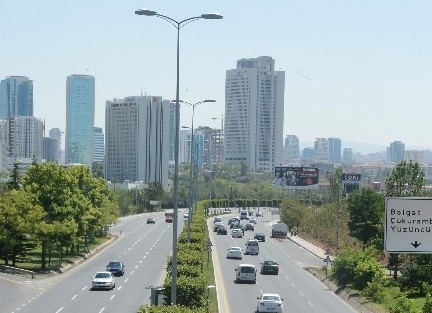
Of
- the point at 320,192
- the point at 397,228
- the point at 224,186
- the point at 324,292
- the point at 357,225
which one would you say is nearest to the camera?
the point at 397,228

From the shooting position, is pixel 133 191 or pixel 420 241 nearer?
pixel 420 241

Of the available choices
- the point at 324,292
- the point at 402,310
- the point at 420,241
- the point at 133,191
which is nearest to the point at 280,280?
the point at 324,292

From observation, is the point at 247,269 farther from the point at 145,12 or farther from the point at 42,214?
the point at 145,12

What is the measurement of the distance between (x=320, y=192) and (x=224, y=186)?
29236mm

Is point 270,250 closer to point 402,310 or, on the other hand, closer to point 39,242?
point 39,242

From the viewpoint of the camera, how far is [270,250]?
7906 centimetres

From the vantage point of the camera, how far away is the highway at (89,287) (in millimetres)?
40719

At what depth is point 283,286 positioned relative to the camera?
166ft

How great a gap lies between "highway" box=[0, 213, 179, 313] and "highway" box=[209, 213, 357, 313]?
416cm

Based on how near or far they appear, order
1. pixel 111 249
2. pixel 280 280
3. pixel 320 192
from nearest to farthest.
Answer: pixel 280 280
pixel 111 249
pixel 320 192

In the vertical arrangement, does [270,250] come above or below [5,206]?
below

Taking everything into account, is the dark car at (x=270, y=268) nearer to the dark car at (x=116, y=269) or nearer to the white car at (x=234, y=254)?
the dark car at (x=116, y=269)

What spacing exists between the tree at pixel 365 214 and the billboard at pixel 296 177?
6267 centimetres

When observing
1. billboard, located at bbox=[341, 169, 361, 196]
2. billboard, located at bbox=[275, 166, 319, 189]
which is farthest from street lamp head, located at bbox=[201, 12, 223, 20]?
billboard, located at bbox=[275, 166, 319, 189]
